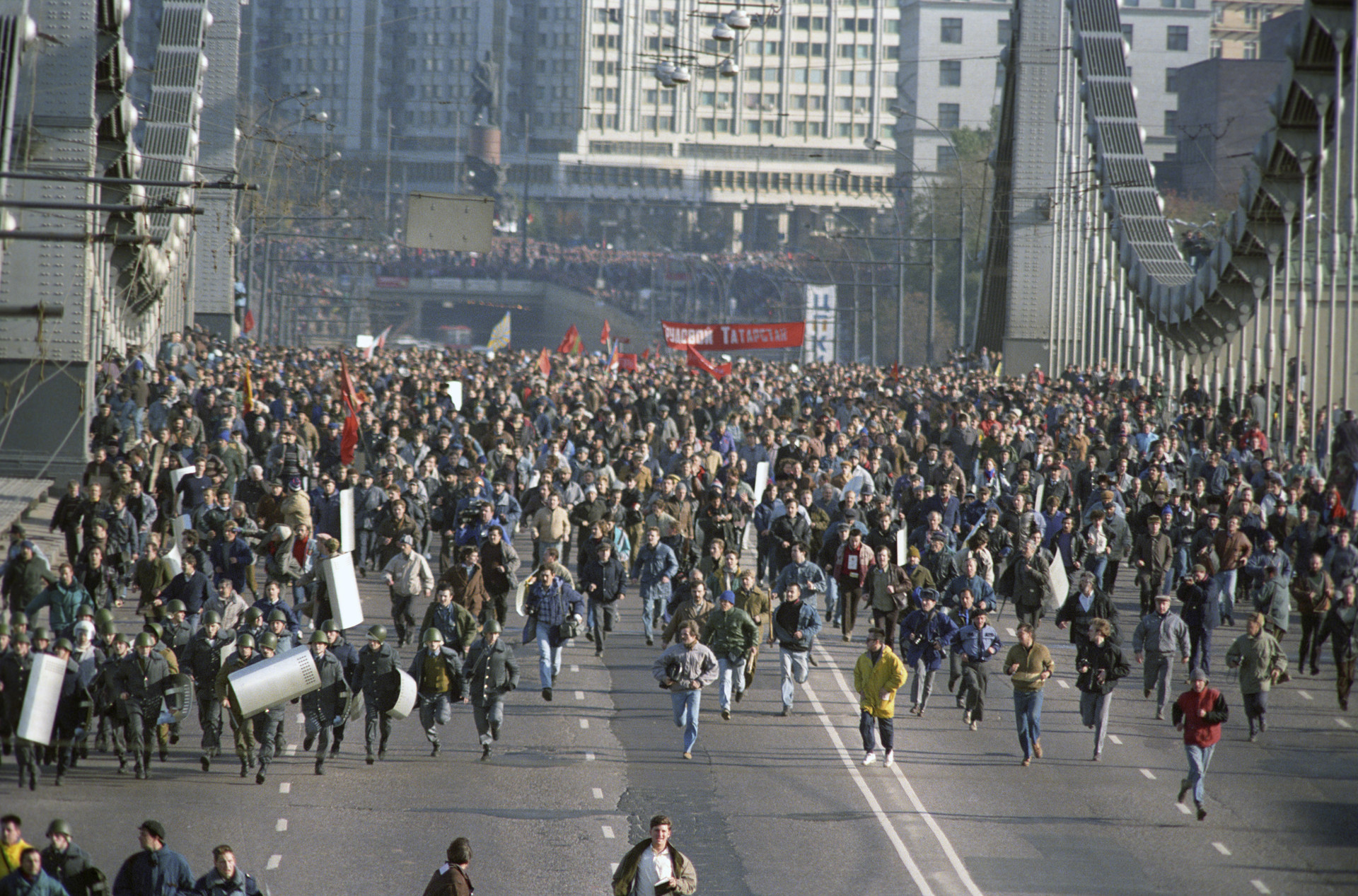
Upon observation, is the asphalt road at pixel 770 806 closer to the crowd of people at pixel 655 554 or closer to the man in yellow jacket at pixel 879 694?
the man in yellow jacket at pixel 879 694

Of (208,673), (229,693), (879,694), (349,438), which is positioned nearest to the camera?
(229,693)

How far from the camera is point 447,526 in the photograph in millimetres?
21312

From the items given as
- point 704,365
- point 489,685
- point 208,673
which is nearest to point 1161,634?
point 489,685

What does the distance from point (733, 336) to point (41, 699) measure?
29.2m

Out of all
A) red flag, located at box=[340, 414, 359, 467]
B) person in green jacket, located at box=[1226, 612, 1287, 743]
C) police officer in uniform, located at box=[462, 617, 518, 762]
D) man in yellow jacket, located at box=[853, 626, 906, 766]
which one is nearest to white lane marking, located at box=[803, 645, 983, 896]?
man in yellow jacket, located at box=[853, 626, 906, 766]

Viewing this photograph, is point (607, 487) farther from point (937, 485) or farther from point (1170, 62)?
point (1170, 62)

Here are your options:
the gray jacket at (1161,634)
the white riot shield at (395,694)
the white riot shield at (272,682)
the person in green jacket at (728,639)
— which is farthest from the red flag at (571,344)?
the white riot shield at (272,682)

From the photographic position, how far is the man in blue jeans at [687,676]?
14609mm

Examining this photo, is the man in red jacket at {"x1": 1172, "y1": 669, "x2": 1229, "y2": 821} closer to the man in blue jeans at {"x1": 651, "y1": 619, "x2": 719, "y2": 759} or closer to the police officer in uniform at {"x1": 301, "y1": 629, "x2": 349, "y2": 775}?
the man in blue jeans at {"x1": 651, "y1": 619, "x2": 719, "y2": 759}

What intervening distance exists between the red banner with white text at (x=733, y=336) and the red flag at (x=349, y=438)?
17.4m

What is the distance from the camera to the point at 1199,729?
13.2 metres

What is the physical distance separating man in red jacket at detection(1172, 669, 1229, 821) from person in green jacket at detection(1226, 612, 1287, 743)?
1865 mm

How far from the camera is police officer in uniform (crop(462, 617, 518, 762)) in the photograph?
1441 cm

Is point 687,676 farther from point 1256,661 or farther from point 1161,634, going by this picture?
point 1256,661
